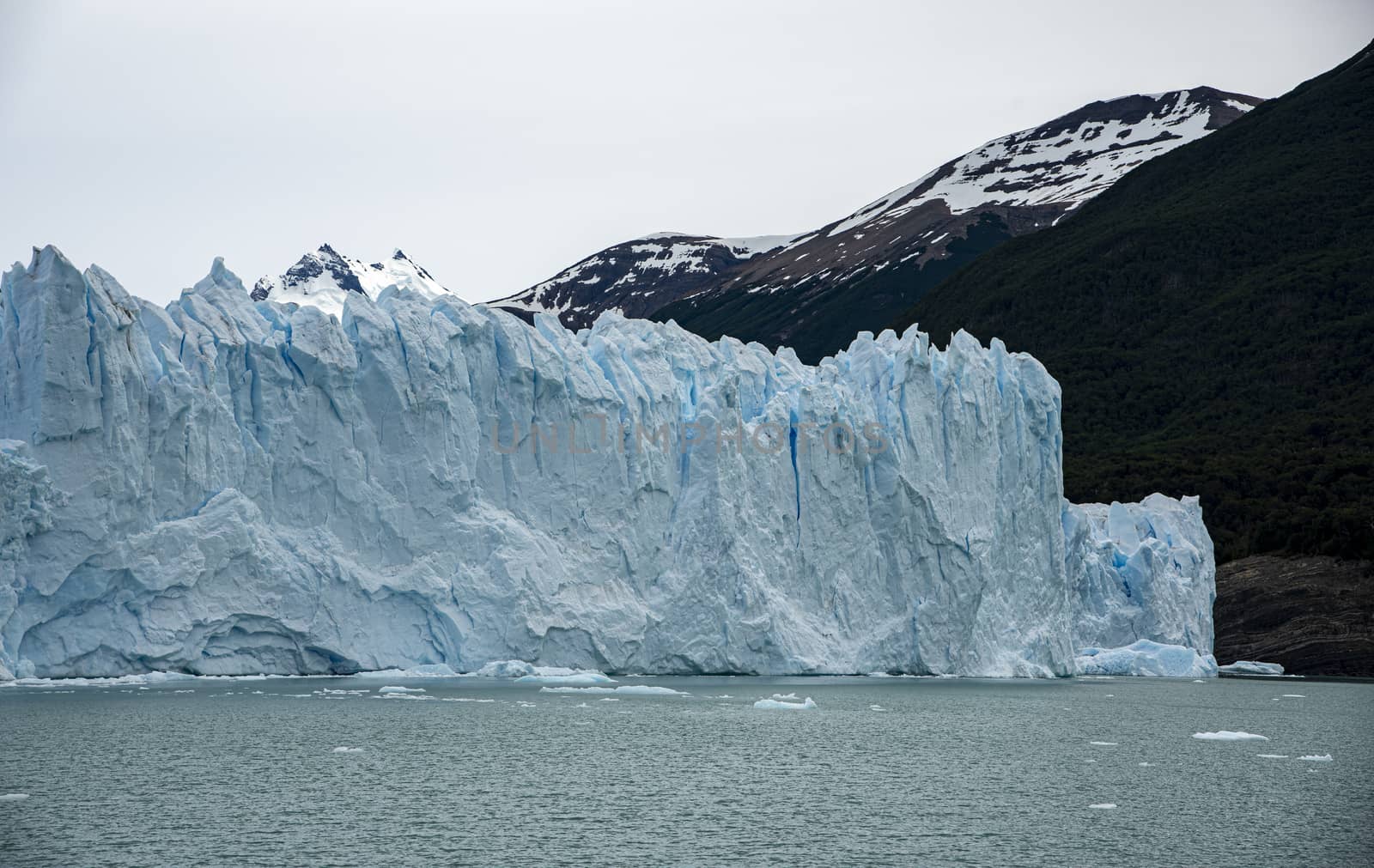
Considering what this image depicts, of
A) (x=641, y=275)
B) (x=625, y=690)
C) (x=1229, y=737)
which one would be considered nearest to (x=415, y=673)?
(x=625, y=690)

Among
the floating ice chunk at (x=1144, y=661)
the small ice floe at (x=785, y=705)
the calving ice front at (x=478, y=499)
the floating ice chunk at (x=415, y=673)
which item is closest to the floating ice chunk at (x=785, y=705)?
the small ice floe at (x=785, y=705)

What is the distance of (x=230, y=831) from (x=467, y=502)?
15579 millimetres

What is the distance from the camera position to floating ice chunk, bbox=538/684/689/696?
25.8 metres

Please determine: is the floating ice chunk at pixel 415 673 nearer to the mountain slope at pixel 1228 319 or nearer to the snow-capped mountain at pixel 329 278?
the mountain slope at pixel 1228 319

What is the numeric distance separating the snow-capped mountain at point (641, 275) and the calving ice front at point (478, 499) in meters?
89.3

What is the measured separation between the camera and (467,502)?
1135 inches

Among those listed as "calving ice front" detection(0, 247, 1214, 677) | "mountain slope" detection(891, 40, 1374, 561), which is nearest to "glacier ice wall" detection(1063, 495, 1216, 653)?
"calving ice front" detection(0, 247, 1214, 677)

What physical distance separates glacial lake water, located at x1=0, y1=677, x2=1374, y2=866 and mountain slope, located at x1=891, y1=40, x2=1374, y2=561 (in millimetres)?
31148

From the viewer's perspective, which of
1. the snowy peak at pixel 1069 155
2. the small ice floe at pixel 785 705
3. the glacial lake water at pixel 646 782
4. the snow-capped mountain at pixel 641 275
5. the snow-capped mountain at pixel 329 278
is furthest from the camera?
the snow-capped mountain at pixel 329 278

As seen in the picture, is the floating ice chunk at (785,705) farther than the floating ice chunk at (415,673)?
No

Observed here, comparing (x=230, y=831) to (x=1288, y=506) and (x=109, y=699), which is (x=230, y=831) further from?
(x=1288, y=506)

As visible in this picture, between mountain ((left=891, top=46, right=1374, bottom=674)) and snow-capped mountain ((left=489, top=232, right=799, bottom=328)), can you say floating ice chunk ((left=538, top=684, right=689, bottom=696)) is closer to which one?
mountain ((left=891, top=46, right=1374, bottom=674))

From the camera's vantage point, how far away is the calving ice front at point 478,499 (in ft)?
82.1

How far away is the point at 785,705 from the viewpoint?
2383 cm
